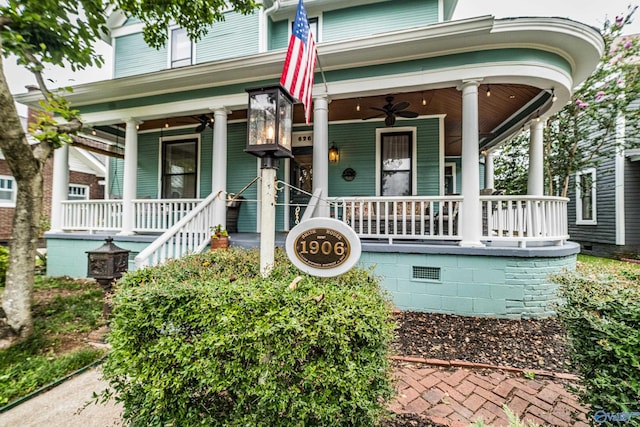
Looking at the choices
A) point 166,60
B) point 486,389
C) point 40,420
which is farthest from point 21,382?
point 166,60

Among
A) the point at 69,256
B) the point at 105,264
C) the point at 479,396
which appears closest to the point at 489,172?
the point at 479,396

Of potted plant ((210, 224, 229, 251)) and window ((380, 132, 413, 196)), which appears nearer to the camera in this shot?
potted plant ((210, 224, 229, 251))

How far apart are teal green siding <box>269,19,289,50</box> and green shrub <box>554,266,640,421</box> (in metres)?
8.10

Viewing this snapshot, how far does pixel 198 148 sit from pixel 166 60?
2664mm

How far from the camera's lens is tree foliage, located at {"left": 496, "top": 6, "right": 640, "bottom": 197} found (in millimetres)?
8297

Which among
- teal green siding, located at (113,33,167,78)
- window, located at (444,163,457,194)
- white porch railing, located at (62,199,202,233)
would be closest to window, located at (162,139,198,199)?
white porch railing, located at (62,199,202,233)

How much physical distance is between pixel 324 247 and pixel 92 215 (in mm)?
6810

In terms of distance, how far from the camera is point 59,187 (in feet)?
22.0

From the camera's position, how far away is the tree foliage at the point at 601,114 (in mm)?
8297

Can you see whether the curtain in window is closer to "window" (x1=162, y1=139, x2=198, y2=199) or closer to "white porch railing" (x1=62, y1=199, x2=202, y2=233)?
A: "white porch railing" (x1=62, y1=199, x2=202, y2=233)

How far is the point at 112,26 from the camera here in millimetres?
8375

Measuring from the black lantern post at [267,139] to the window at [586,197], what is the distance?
39.3 ft

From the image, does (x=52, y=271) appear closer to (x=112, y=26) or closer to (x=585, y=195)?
(x=112, y=26)

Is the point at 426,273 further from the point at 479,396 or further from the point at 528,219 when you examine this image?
the point at 479,396
